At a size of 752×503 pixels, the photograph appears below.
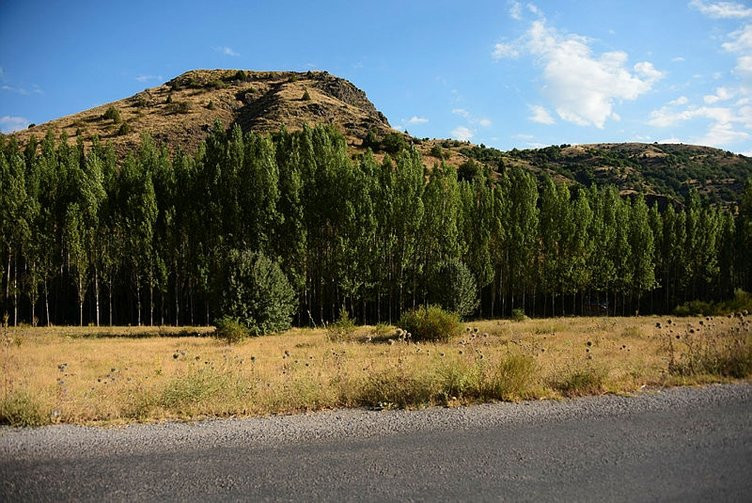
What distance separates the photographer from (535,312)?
47.6 m

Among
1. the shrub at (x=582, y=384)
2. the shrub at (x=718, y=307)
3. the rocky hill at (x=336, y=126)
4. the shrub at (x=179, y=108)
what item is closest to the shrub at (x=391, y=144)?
the rocky hill at (x=336, y=126)

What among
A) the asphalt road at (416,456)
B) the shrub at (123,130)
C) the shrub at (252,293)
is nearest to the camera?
the asphalt road at (416,456)

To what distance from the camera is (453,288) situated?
3316 centimetres

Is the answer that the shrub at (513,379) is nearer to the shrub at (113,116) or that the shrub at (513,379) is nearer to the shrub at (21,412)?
the shrub at (21,412)

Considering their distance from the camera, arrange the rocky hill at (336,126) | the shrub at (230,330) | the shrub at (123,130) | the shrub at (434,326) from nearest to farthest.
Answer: the shrub at (434,326) → the shrub at (230,330) → the shrub at (123,130) → the rocky hill at (336,126)

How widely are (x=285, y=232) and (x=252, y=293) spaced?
940 cm

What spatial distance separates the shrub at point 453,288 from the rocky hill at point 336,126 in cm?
4445

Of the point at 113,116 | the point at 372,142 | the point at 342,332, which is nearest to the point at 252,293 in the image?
the point at 342,332

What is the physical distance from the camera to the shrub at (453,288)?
1307 inches

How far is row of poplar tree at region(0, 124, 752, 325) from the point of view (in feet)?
110

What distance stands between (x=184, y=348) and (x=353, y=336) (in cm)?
764

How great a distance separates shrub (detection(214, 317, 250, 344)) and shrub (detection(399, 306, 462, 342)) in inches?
326

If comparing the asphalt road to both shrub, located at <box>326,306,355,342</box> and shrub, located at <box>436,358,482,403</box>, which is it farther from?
shrub, located at <box>326,306,355,342</box>

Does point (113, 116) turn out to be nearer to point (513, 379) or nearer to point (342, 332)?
point (342, 332)
